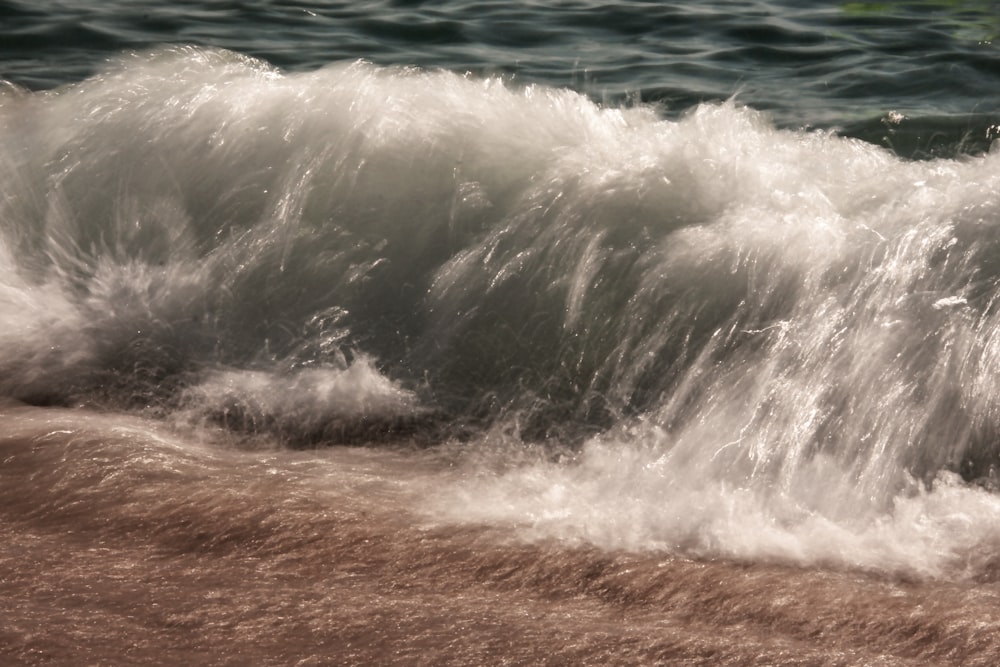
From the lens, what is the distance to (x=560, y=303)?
2.90 meters

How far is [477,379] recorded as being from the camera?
278cm

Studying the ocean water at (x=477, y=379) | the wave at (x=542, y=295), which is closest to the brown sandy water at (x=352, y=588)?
the ocean water at (x=477, y=379)

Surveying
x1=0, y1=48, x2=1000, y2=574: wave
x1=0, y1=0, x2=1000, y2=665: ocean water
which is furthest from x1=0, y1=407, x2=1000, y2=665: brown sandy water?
x1=0, y1=48, x2=1000, y2=574: wave

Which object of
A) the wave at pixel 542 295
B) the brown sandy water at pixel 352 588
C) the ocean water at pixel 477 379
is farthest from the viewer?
the wave at pixel 542 295

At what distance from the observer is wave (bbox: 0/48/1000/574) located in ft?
7.92

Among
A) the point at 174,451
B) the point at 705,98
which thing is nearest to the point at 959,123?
the point at 705,98

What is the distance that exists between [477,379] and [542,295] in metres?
0.27

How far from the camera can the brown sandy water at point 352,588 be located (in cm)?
184

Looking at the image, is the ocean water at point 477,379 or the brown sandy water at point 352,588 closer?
the brown sandy water at point 352,588

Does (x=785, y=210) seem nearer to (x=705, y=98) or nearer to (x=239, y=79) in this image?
(x=239, y=79)

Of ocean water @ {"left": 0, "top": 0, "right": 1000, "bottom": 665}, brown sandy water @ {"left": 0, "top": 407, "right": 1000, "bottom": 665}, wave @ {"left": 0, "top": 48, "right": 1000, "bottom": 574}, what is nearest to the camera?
brown sandy water @ {"left": 0, "top": 407, "right": 1000, "bottom": 665}

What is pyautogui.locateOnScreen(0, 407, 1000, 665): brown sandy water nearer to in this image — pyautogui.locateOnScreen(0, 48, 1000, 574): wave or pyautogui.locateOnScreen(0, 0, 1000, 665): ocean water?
pyautogui.locateOnScreen(0, 0, 1000, 665): ocean water

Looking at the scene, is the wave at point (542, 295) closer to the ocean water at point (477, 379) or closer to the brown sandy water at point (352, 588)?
the ocean water at point (477, 379)

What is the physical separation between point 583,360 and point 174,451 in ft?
2.87
